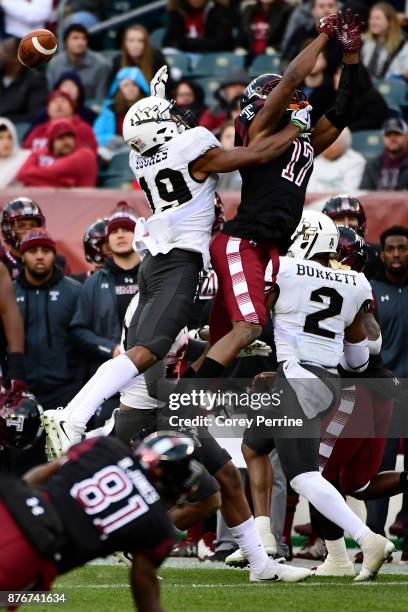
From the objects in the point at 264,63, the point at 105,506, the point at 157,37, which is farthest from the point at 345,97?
the point at 157,37

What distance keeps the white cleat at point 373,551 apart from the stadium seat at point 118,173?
5.99 metres

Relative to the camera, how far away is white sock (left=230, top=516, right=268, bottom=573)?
762cm

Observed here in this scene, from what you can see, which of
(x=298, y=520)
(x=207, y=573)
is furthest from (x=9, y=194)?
(x=207, y=573)

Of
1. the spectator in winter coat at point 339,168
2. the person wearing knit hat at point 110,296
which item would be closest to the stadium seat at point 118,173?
the spectator in winter coat at point 339,168

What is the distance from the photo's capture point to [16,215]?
34.7ft

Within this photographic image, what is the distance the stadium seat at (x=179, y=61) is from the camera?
15.2 metres

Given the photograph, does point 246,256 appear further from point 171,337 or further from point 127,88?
point 127,88

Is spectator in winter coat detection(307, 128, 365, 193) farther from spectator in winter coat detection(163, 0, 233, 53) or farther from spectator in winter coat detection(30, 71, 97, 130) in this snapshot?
spectator in winter coat detection(163, 0, 233, 53)

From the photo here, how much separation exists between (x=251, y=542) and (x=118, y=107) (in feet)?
22.6

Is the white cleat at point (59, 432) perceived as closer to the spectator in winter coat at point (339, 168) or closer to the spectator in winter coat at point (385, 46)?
the spectator in winter coat at point (339, 168)

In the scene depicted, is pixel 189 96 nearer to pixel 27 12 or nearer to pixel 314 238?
pixel 27 12

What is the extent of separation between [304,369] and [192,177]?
1.22 metres

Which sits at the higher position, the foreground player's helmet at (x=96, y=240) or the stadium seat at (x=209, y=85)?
the stadium seat at (x=209, y=85)

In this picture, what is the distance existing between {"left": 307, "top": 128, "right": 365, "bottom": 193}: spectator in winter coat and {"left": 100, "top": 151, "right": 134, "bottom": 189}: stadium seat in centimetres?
189
